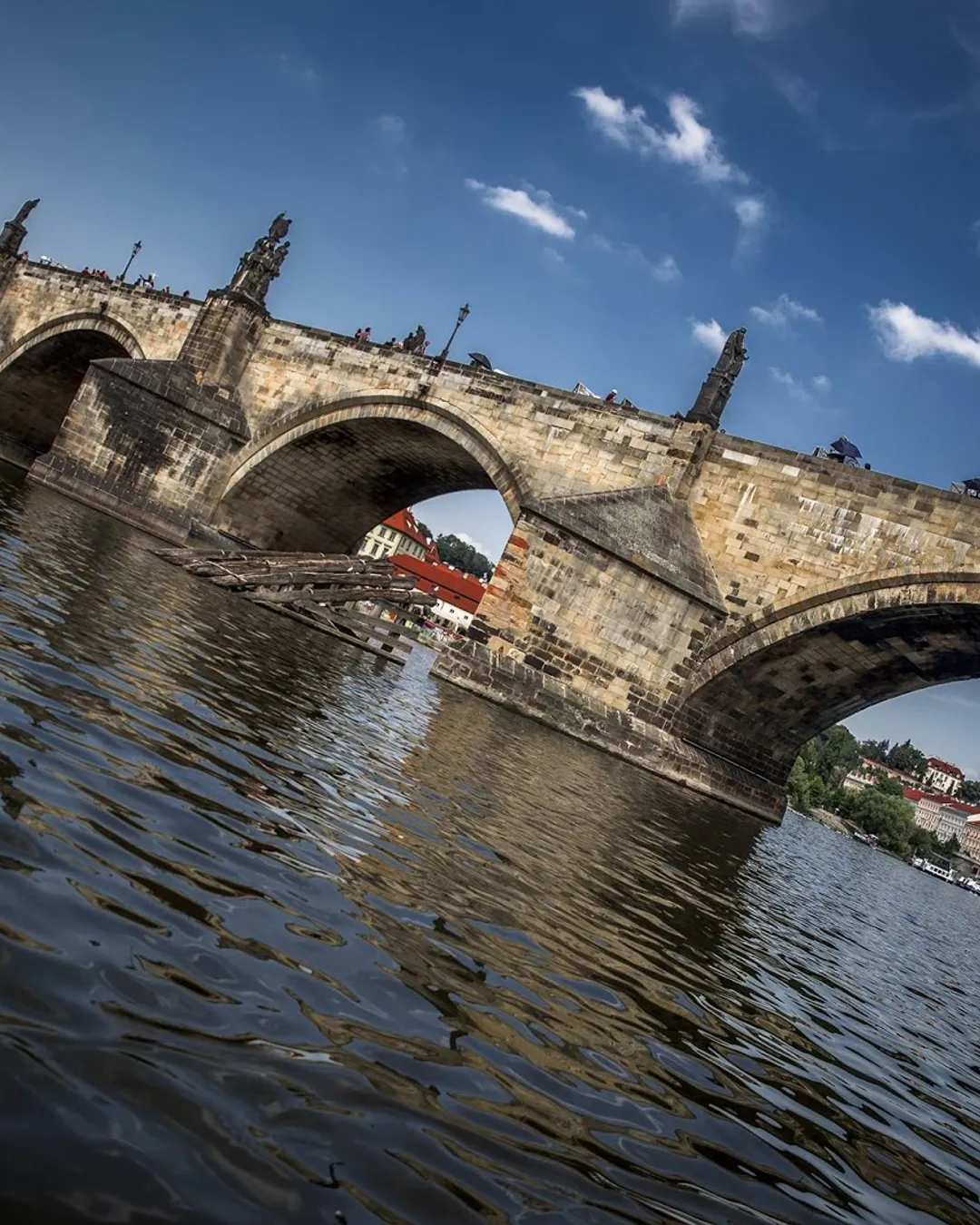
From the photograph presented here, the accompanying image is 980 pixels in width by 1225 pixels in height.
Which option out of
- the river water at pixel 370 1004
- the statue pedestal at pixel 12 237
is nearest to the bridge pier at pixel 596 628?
the river water at pixel 370 1004

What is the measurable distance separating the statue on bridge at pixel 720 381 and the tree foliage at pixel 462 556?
432 feet

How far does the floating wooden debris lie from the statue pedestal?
20575mm

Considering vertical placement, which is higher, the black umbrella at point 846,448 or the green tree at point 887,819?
the black umbrella at point 846,448

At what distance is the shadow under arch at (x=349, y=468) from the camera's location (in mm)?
19219

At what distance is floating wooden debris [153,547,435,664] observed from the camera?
49.6 ft

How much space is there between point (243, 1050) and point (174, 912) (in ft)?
2.14

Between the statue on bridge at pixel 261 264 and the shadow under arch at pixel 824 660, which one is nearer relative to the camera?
the shadow under arch at pixel 824 660

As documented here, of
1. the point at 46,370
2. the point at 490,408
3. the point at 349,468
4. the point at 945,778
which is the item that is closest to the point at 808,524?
the point at 490,408

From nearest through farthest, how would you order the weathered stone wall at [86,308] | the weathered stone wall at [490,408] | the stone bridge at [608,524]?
the stone bridge at [608,524], the weathered stone wall at [490,408], the weathered stone wall at [86,308]

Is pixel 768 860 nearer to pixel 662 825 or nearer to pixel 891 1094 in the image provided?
pixel 662 825

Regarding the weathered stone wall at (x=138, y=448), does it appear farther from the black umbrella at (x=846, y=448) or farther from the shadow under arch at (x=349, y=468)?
the black umbrella at (x=846, y=448)

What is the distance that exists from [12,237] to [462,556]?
407 feet

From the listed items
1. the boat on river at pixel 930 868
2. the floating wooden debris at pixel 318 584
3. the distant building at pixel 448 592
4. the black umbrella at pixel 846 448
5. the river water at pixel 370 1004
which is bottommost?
the boat on river at pixel 930 868

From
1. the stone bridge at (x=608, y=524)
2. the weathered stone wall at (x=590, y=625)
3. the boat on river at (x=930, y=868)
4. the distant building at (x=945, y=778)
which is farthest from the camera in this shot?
the distant building at (x=945, y=778)
